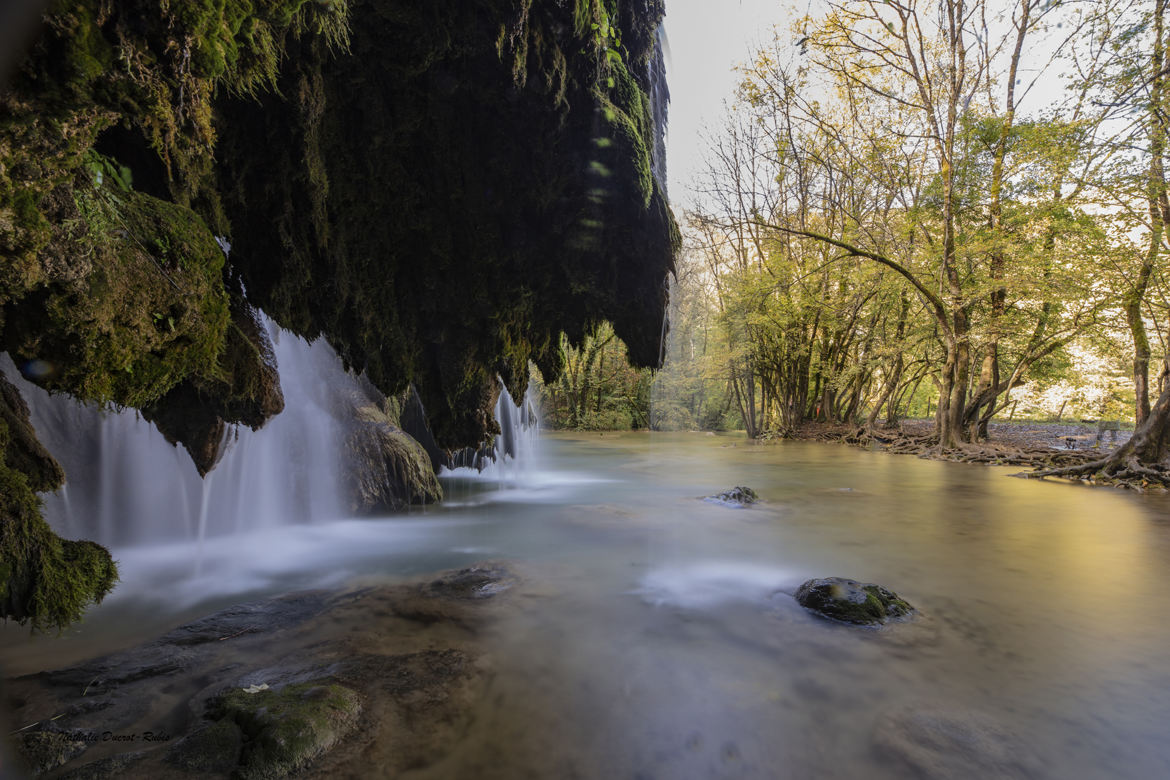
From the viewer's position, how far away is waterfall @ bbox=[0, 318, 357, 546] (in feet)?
18.5

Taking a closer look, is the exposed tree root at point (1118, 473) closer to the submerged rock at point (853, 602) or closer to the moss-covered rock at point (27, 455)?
the submerged rock at point (853, 602)

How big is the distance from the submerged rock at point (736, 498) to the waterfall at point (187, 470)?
6.15m

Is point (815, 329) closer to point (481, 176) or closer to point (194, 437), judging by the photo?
point (481, 176)

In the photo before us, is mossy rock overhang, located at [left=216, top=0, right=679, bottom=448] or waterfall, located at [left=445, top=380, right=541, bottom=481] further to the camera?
waterfall, located at [left=445, top=380, right=541, bottom=481]

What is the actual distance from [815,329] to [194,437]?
70.6 ft

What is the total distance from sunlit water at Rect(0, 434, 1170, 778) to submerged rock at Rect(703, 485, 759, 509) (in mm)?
420

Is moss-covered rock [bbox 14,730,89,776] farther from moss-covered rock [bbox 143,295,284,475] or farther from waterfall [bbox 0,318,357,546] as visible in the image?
waterfall [bbox 0,318,357,546]

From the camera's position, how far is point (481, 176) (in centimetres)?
504

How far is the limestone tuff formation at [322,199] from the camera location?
1.88 meters

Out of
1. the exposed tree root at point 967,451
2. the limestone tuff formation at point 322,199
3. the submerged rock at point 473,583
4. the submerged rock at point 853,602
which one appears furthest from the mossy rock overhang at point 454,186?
the exposed tree root at point 967,451

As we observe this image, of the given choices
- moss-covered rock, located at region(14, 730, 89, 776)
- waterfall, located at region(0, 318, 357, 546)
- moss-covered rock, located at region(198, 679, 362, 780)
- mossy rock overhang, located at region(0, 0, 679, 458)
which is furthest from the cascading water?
moss-covered rock, located at region(14, 730, 89, 776)

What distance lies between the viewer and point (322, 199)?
4.50 meters

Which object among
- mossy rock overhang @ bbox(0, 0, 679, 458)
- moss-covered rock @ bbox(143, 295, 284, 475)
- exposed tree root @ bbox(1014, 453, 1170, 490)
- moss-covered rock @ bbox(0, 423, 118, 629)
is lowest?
exposed tree root @ bbox(1014, 453, 1170, 490)

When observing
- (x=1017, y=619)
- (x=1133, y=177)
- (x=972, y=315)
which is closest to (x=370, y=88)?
(x=1017, y=619)
